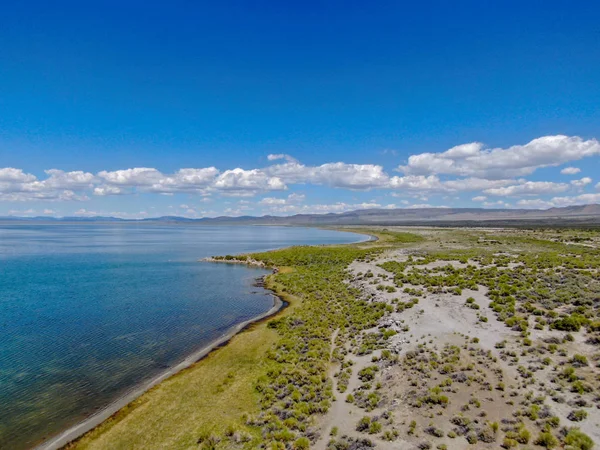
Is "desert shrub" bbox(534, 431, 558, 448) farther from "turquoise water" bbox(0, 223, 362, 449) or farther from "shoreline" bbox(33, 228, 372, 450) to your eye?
"turquoise water" bbox(0, 223, 362, 449)

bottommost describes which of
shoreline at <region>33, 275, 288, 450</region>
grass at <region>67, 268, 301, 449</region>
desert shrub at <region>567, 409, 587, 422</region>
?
shoreline at <region>33, 275, 288, 450</region>

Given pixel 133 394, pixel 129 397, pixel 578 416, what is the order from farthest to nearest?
pixel 133 394 → pixel 129 397 → pixel 578 416

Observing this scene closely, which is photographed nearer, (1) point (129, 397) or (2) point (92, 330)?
(1) point (129, 397)

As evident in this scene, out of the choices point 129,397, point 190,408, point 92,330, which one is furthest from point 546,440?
point 92,330

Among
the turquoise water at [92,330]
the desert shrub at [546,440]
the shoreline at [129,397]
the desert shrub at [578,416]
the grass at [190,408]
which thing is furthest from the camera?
the turquoise water at [92,330]

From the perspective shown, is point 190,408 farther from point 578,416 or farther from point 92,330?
point 578,416

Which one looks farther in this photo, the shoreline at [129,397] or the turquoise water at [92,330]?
the turquoise water at [92,330]

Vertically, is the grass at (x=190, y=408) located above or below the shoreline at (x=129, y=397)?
above

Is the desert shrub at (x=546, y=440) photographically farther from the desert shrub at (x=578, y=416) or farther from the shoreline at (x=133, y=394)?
the shoreline at (x=133, y=394)

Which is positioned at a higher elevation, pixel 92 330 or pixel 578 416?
pixel 578 416

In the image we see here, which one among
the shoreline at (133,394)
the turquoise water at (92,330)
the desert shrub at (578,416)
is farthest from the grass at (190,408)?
the desert shrub at (578,416)

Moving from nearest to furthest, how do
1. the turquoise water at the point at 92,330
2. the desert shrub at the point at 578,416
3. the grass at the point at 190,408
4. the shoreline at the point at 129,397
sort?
the desert shrub at the point at 578,416 < the grass at the point at 190,408 < the shoreline at the point at 129,397 < the turquoise water at the point at 92,330

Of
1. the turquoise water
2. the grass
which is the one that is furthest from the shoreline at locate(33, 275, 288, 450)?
the turquoise water
